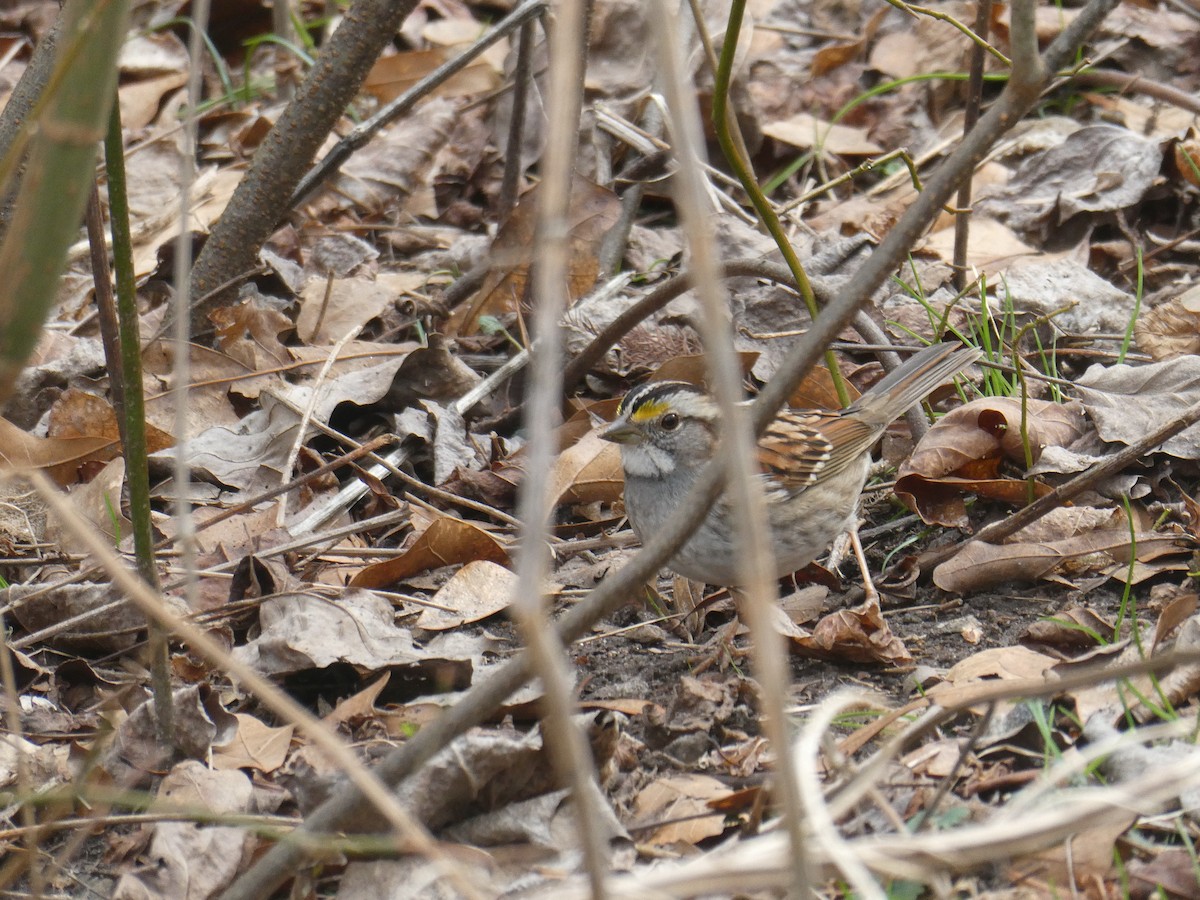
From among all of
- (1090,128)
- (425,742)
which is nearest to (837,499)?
(425,742)

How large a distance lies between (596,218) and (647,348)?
0.56 meters

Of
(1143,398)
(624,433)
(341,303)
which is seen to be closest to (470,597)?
(624,433)

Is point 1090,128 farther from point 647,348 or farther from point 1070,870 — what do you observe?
point 1070,870

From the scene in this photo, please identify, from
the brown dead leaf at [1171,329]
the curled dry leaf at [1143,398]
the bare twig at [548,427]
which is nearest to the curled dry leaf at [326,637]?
the bare twig at [548,427]

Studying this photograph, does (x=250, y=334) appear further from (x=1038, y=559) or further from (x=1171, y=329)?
(x=1171, y=329)

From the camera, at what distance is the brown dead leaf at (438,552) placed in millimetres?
4066

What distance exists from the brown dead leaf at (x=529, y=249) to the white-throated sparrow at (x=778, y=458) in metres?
1.08

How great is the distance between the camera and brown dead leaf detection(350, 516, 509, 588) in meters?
4.07

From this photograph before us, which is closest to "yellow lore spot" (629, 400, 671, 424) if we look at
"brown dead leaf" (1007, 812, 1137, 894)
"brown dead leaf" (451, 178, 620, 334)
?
"brown dead leaf" (451, 178, 620, 334)

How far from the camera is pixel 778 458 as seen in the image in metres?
4.59

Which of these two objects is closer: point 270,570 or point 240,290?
point 270,570

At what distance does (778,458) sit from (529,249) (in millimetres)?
1397

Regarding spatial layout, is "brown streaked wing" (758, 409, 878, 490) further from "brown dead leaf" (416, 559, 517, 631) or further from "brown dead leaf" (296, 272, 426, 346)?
"brown dead leaf" (296, 272, 426, 346)

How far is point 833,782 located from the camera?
9.40 ft
